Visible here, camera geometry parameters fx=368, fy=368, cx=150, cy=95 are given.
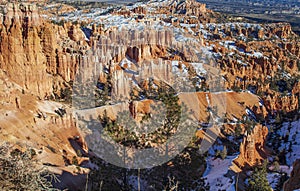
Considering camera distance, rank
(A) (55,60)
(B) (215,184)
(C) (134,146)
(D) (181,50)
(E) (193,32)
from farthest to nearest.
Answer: (E) (193,32) → (D) (181,50) → (A) (55,60) → (C) (134,146) → (B) (215,184)

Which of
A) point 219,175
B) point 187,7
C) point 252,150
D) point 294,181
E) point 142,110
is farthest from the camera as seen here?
point 187,7

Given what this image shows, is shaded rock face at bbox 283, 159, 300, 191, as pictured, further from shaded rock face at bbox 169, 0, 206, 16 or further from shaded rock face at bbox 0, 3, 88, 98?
shaded rock face at bbox 169, 0, 206, 16

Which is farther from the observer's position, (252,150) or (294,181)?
(252,150)

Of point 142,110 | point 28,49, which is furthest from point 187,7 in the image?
point 142,110

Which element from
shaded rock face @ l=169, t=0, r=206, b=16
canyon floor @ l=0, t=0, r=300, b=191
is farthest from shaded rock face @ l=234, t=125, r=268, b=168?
shaded rock face @ l=169, t=0, r=206, b=16

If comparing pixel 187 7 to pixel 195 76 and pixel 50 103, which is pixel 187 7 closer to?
pixel 195 76

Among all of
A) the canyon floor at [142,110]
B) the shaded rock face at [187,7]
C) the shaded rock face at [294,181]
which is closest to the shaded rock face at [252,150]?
the canyon floor at [142,110]

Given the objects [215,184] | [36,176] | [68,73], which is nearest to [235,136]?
[215,184]

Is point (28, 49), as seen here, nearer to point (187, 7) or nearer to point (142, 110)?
point (142, 110)
